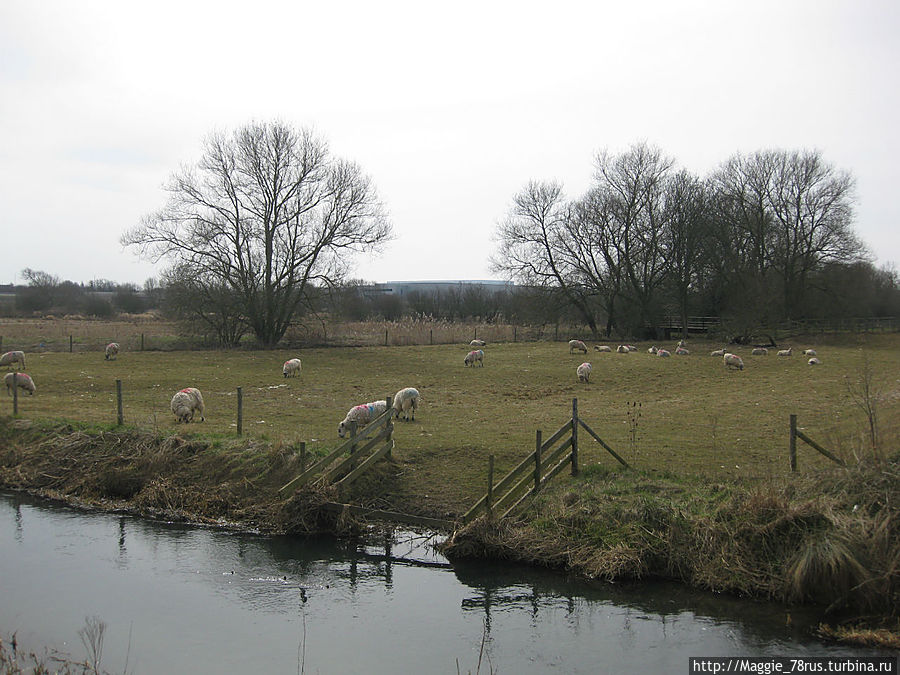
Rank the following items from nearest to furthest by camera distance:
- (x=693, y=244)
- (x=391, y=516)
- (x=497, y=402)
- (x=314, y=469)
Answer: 1. (x=391, y=516)
2. (x=314, y=469)
3. (x=497, y=402)
4. (x=693, y=244)

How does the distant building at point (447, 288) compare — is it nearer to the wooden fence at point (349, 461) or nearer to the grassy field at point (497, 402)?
the grassy field at point (497, 402)

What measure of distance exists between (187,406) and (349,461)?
7.94 m

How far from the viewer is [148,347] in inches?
1663

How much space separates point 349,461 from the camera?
46.9ft

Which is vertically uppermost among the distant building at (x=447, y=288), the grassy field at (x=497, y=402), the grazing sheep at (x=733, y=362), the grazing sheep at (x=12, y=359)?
the distant building at (x=447, y=288)

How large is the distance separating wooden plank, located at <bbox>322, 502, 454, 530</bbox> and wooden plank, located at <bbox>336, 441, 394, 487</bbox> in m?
0.52

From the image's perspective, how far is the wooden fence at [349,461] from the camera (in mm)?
13812

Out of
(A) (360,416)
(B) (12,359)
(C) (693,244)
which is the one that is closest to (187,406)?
(A) (360,416)

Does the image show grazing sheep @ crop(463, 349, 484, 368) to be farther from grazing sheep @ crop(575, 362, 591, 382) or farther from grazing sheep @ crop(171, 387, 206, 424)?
grazing sheep @ crop(171, 387, 206, 424)

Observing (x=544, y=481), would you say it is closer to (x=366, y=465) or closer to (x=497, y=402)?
(x=366, y=465)

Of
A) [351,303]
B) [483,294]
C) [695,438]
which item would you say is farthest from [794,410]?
[483,294]

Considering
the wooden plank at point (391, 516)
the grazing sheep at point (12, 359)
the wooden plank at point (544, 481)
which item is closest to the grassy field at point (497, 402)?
the wooden plank at point (391, 516)

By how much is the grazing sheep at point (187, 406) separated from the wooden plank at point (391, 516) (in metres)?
8.09

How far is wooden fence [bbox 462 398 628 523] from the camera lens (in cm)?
1244
